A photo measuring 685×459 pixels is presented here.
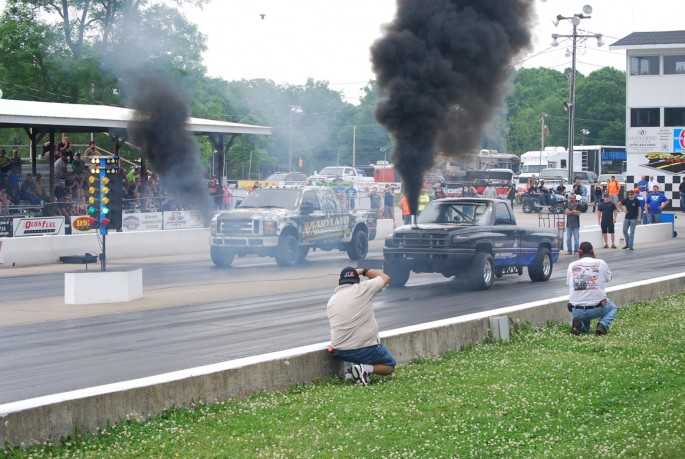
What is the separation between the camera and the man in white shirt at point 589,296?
41.1 feet

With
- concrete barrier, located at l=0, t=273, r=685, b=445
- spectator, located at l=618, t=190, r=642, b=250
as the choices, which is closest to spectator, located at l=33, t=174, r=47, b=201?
spectator, located at l=618, t=190, r=642, b=250

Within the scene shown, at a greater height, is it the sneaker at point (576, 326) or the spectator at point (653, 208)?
the spectator at point (653, 208)

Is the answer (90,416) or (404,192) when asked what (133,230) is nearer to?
(404,192)

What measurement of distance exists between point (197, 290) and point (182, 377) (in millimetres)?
10642

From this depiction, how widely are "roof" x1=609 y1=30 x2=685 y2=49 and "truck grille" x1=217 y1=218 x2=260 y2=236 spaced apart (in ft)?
108

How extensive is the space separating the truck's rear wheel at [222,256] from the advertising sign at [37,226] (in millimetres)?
4654

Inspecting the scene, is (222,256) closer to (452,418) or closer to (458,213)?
(458,213)

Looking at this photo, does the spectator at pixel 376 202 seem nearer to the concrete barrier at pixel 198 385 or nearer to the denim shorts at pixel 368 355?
the concrete barrier at pixel 198 385

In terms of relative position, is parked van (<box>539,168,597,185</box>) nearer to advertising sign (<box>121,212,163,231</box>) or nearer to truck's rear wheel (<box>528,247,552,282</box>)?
advertising sign (<box>121,212,163,231</box>)

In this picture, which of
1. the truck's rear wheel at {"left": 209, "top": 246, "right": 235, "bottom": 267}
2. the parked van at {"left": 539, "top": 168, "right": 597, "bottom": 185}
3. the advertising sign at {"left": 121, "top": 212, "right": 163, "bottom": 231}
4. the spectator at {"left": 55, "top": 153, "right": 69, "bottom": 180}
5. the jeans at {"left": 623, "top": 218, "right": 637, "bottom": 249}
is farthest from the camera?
the parked van at {"left": 539, "top": 168, "right": 597, "bottom": 185}

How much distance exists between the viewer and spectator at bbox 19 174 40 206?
2744cm

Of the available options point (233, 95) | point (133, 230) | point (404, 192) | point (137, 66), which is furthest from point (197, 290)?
point (233, 95)

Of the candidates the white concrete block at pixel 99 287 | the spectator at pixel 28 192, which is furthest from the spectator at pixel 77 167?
the white concrete block at pixel 99 287

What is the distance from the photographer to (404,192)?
2173 centimetres
